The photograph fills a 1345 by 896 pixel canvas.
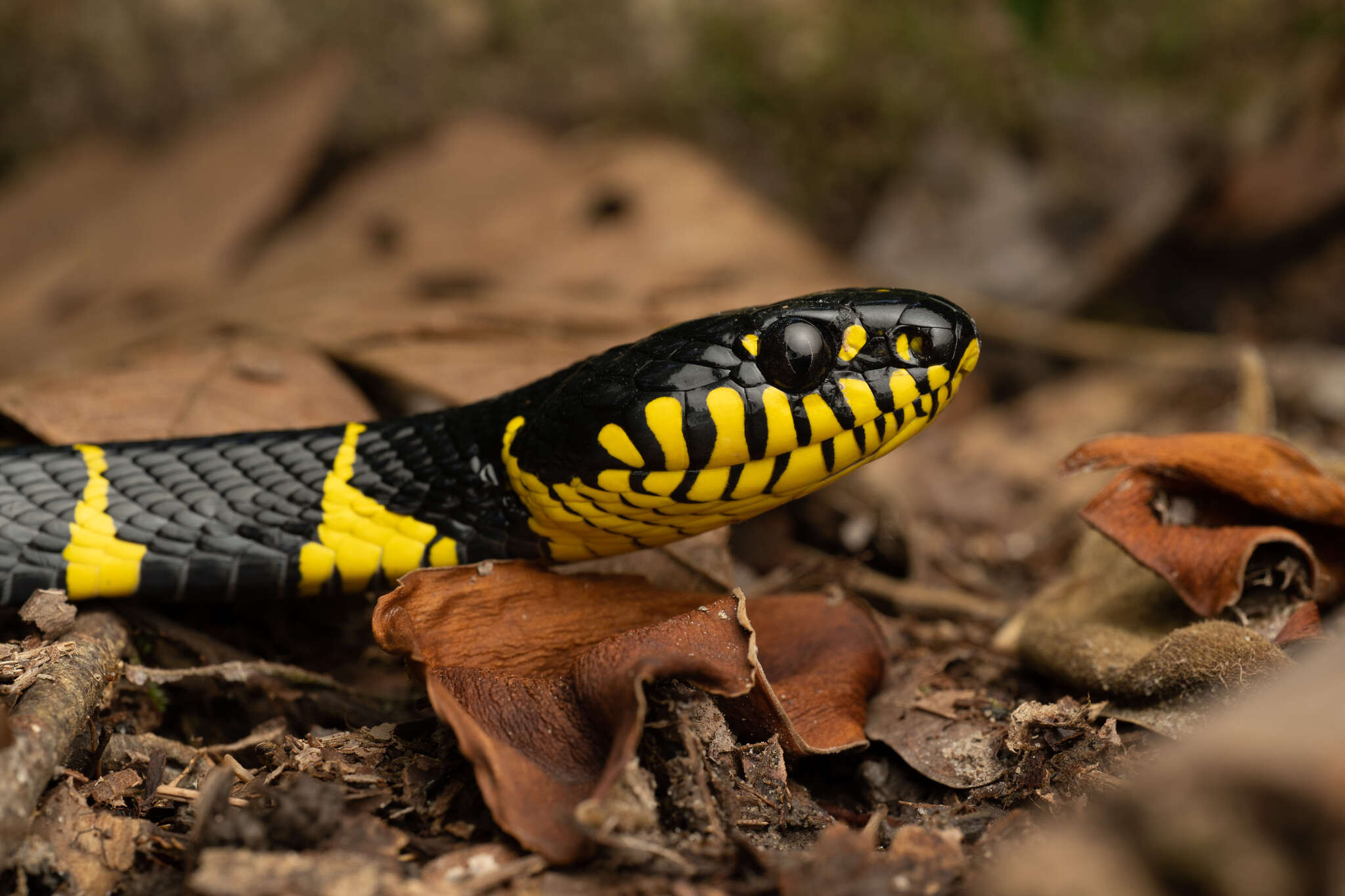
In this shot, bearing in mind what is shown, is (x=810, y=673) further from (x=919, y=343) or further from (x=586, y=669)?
(x=919, y=343)

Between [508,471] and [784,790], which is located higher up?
[508,471]

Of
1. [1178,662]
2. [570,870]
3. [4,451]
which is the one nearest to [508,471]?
[570,870]

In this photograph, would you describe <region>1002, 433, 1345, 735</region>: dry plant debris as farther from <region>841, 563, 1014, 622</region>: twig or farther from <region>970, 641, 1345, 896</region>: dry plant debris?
<region>970, 641, 1345, 896</region>: dry plant debris

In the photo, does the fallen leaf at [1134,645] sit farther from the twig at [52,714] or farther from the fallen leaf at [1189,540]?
the twig at [52,714]

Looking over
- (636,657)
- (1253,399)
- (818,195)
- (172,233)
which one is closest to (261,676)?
(636,657)

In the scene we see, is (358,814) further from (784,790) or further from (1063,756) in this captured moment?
(1063,756)

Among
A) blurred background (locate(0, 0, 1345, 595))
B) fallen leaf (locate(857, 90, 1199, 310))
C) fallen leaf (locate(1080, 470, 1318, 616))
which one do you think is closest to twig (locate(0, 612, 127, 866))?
blurred background (locate(0, 0, 1345, 595))
